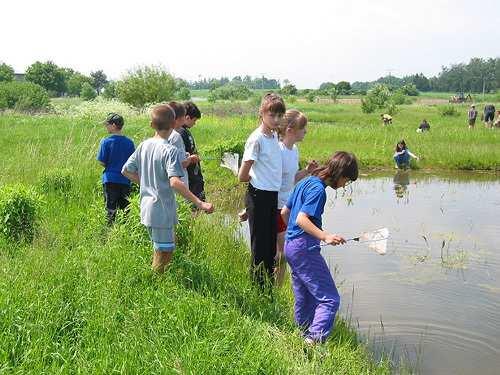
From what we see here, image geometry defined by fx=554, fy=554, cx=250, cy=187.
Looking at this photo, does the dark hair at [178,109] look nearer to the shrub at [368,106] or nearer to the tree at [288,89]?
the shrub at [368,106]

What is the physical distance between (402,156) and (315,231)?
44.0 ft

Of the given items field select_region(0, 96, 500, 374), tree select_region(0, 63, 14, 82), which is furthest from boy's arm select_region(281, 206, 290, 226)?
tree select_region(0, 63, 14, 82)

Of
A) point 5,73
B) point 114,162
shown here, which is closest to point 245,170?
point 114,162

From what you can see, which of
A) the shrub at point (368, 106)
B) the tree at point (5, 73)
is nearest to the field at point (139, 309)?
the shrub at point (368, 106)

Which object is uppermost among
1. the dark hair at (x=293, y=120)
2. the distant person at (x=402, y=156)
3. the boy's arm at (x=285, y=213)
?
the dark hair at (x=293, y=120)

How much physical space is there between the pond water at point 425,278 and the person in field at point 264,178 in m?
1.21

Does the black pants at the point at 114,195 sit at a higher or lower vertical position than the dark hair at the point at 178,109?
lower

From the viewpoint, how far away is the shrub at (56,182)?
824 centimetres

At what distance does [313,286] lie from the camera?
4.19 metres

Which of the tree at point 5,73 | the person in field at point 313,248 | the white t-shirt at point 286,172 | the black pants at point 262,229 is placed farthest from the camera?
the tree at point 5,73

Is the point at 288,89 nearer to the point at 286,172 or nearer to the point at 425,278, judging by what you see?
the point at 425,278

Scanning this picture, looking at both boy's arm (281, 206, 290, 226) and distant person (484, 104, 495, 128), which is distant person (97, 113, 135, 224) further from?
distant person (484, 104, 495, 128)

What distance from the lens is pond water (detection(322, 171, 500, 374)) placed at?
4941 mm

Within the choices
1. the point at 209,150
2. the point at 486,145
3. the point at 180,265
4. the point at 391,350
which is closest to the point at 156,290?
the point at 180,265
